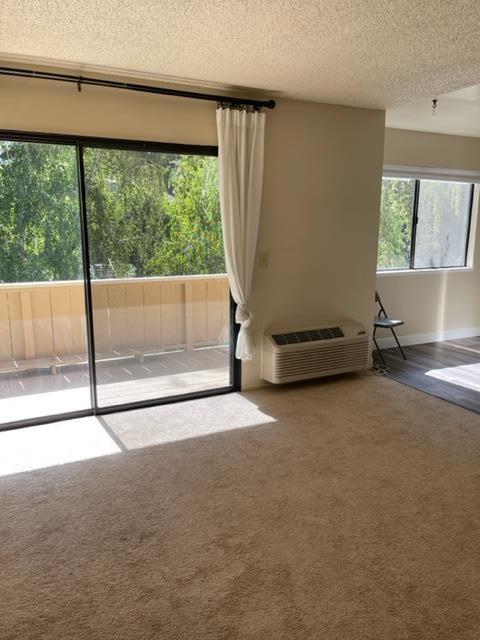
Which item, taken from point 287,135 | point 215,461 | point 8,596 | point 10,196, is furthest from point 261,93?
point 8,596

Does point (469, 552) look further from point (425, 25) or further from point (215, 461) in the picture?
point (425, 25)

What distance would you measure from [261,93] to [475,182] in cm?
358

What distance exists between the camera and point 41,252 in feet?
11.3

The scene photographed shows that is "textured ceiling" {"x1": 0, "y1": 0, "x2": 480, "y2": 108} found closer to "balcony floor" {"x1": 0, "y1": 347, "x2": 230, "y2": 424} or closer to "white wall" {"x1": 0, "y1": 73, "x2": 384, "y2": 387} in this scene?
"white wall" {"x1": 0, "y1": 73, "x2": 384, "y2": 387}

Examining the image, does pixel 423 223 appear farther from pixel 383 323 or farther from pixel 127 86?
pixel 127 86

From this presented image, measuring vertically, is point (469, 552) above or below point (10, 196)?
below

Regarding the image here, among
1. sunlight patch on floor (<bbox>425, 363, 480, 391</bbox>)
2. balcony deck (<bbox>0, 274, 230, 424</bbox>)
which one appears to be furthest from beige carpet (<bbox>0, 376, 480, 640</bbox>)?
sunlight patch on floor (<bbox>425, 363, 480, 391</bbox>)

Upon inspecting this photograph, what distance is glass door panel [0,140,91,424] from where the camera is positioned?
11.0 ft

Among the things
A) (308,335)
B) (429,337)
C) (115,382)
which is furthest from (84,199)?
(429,337)

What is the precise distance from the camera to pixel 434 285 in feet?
19.9

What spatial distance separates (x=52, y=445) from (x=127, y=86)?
8.29ft

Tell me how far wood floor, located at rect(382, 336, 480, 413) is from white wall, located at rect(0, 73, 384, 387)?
2.33ft

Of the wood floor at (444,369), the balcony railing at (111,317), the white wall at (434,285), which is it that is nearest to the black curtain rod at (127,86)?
the balcony railing at (111,317)

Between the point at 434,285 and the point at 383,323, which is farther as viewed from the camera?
the point at 434,285
